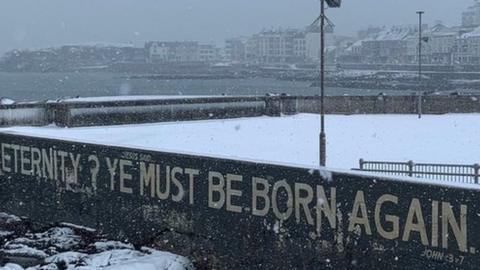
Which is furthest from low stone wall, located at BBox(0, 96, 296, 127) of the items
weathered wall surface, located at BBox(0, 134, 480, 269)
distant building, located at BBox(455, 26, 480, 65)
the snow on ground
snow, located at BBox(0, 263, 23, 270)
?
distant building, located at BBox(455, 26, 480, 65)

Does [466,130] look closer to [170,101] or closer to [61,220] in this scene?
[170,101]

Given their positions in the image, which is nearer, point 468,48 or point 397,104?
point 397,104

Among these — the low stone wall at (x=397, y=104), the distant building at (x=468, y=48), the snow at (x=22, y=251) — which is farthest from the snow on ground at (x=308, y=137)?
the distant building at (x=468, y=48)

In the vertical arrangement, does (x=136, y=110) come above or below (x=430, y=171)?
above

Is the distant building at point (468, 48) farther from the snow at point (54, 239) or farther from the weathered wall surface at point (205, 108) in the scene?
the snow at point (54, 239)

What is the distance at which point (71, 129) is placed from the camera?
3503cm

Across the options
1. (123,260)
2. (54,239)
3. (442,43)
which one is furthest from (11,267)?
(442,43)

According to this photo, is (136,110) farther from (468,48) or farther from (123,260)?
(468,48)

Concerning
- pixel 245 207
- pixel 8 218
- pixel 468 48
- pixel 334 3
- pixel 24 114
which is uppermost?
pixel 334 3

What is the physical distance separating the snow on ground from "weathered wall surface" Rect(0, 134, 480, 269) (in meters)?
8.50

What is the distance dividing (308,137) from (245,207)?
23376 mm

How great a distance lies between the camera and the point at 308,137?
33688 millimetres

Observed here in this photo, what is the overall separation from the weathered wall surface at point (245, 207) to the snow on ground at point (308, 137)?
850 cm

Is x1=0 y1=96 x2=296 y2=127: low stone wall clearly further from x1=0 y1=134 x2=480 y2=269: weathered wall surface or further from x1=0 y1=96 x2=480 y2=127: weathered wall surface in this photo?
x1=0 y1=134 x2=480 y2=269: weathered wall surface
